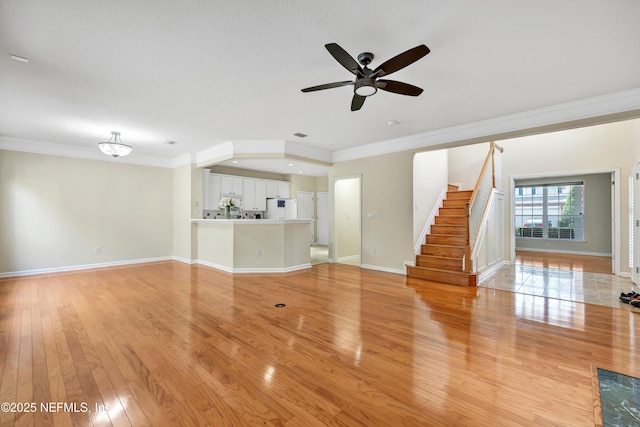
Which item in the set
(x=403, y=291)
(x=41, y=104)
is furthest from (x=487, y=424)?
(x=41, y=104)

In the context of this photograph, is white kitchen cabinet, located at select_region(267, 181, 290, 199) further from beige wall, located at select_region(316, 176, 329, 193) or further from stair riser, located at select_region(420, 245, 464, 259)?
stair riser, located at select_region(420, 245, 464, 259)

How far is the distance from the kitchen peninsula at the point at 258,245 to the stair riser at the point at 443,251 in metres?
2.68

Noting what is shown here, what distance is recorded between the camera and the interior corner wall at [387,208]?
5.48 metres

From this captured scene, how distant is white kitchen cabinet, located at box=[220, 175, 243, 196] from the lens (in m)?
7.39

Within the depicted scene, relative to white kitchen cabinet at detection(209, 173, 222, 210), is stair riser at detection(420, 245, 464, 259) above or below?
below

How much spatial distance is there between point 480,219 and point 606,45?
342cm

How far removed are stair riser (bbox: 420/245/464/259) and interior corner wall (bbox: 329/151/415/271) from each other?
39cm

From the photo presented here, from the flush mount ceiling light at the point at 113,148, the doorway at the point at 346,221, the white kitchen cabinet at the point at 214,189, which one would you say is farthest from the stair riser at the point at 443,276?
the flush mount ceiling light at the point at 113,148

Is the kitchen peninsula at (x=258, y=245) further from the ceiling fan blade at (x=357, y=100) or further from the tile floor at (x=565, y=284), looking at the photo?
the tile floor at (x=565, y=284)

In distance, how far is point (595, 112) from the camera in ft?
11.7

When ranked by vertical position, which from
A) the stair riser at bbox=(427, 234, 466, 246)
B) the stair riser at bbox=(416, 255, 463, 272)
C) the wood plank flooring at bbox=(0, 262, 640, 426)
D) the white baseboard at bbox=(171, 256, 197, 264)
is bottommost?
the wood plank flooring at bbox=(0, 262, 640, 426)

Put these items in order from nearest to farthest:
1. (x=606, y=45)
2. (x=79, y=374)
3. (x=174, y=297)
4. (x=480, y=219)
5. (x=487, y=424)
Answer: (x=487, y=424) < (x=79, y=374) < (x=606, y=45) < (x=174, y=297) < (x=480, y=219)

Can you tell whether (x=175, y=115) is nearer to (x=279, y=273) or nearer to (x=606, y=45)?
(x=279, y=273)

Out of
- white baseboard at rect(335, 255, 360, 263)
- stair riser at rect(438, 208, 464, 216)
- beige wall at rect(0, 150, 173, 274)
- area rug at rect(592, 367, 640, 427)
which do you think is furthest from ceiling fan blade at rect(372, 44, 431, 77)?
beige wall at rect(0, 150, 173, 274)
